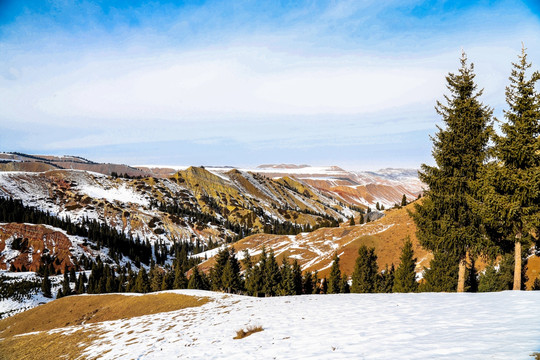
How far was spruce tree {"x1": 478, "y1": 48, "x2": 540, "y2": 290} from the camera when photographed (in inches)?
720

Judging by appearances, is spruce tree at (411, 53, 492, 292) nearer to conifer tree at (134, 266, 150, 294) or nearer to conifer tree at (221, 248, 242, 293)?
conifer tree at (221, 248, 242, 293)

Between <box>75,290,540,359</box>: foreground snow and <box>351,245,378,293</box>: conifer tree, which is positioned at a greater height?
<box>75,290,540,359</box>: foreground snow

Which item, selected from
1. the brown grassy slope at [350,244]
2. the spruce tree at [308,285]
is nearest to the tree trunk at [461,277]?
the spruce tree at [308,285]

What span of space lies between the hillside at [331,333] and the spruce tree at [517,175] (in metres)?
4.89

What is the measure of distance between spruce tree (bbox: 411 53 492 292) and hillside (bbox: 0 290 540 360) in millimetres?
5166

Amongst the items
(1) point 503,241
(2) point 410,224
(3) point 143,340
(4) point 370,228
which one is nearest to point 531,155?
(1) point 503,241

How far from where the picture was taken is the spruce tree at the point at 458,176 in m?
21.9

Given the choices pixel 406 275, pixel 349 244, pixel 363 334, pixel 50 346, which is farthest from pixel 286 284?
pixel 349 244

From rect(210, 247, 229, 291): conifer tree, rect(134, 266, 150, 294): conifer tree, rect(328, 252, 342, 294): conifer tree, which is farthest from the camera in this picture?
rect(134, 266, 150, 294): conifer tree

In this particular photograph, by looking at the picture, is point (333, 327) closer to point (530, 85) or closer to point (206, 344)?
point (206, 344)

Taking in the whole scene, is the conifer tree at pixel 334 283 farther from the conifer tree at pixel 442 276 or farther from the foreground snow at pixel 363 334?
the foreground snow at pixel 363 334

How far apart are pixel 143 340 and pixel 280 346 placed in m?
12.4

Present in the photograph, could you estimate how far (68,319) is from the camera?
137ft

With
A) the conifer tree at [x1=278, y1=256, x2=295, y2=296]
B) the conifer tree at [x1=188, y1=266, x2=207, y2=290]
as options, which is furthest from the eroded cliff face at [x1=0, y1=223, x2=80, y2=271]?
the conifer tree at [x1=278, y1=256, x2=295, y2=296]
